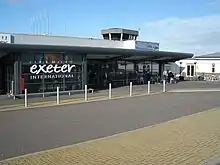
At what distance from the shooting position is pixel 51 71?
25.4 m

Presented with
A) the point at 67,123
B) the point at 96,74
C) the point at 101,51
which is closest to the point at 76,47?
the point at 101,51

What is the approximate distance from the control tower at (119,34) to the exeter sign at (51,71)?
2033 centimetres

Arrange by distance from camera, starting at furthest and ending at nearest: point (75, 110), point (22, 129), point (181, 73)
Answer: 1. point (181, 73)
2. point (75, 110)
3. point (22, 129)

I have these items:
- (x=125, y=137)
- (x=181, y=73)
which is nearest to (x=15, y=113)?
(x=125, y=137)

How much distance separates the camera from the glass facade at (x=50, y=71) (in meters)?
24.2

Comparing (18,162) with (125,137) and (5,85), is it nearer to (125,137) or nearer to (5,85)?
(125,137)

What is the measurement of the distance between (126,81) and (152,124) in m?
27.0

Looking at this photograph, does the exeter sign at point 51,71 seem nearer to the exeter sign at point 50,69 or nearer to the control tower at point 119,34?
the exeter sign at point 50,69

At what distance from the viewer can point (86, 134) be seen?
10336 mm

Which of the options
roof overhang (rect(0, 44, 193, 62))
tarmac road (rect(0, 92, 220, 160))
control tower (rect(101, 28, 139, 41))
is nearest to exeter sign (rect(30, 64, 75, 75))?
roof overhang (rect(0, 44, 193, 62))

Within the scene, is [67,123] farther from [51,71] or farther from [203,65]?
[203,65]

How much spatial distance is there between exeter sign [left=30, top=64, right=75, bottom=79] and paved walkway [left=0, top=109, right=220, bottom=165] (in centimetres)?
1489

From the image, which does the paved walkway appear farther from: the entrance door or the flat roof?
the entrance door

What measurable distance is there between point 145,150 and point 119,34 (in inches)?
1539
